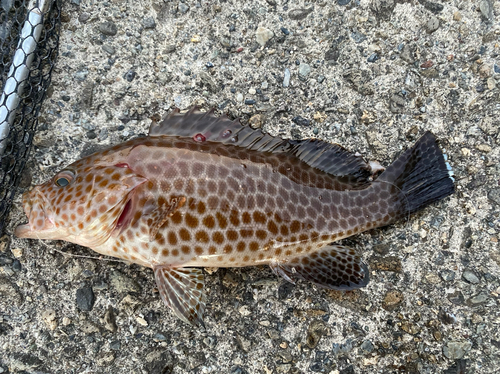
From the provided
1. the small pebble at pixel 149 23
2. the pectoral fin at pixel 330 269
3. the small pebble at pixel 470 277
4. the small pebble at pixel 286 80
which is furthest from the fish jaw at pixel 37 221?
the small pebble at pixel 470 277

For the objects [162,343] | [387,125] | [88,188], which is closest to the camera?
[88,188]

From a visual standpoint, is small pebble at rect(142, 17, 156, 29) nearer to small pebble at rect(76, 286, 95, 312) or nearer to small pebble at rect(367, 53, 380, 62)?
small pebble at rect(367, 53, 380, 62)

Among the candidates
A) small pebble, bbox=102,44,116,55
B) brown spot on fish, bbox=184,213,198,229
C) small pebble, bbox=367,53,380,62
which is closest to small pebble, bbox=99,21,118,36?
small pebble, bbox=102,44,116,55

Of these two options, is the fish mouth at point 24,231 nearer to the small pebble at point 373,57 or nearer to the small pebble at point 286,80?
the small pebble at point 286,80

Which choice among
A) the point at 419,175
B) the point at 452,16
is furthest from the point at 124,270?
the point at 452,16

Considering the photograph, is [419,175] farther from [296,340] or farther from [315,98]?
[296,340]

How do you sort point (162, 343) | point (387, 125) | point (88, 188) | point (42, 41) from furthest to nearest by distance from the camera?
1. point (387, 125)
2. point (42, 41)
3. point (162, 343)
4. point (88, 188)
